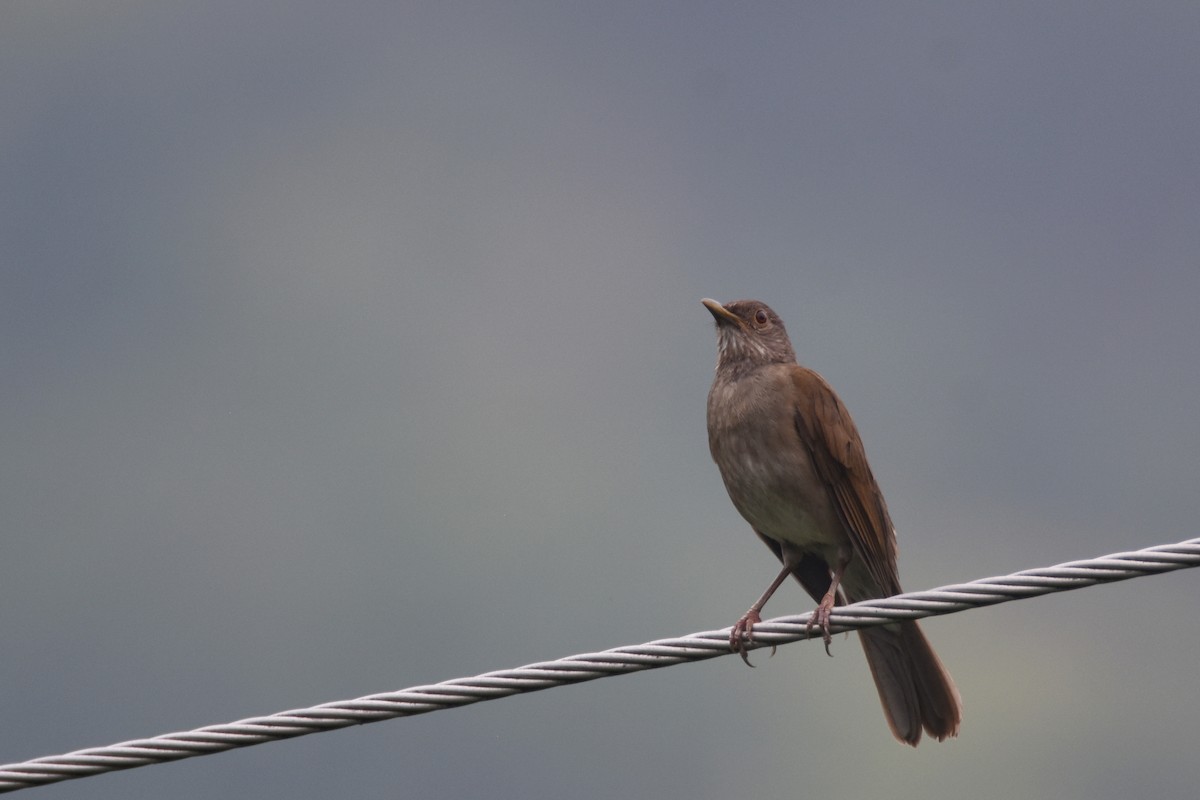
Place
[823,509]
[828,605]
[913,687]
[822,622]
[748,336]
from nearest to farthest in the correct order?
[822,622] → [828,605] → [913,687] → [823,509] → [748,336]

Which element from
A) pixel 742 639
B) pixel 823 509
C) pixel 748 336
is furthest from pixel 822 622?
pixel 748 336

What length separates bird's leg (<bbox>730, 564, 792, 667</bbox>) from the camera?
5418 mm

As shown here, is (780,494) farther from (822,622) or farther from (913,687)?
(822,622)

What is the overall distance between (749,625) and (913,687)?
4.26ft

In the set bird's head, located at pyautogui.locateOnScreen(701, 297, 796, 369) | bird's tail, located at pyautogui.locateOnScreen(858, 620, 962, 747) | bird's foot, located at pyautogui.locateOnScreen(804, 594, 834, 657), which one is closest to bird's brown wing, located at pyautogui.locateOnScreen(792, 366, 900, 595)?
bird's tail, located at pyautogui.locateOnScreen(858, 620, 962, 747)

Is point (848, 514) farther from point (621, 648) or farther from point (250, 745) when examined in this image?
point (250, 745)

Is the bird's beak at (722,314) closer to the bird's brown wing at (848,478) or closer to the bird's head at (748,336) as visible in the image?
the bird's head at (748,336)

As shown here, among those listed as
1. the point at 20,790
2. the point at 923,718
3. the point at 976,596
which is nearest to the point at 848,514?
the point at 923,718

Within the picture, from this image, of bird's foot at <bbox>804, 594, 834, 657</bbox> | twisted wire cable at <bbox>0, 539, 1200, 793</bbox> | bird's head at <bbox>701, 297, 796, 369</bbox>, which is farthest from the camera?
bird's head at <bbox>701, 297, 796, 369</bbox>

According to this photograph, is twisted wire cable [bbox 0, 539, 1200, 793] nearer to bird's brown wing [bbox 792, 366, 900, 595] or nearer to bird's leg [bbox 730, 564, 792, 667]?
bird's leg [bbox 730, 564, 792, 667]

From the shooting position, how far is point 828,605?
614cm

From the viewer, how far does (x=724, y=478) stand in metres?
7.58

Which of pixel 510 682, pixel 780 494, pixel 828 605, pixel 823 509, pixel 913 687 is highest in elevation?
pixel 780 494

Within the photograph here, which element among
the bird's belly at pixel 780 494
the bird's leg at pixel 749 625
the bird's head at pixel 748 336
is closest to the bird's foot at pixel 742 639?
the bird's leg at pixel 749 625
